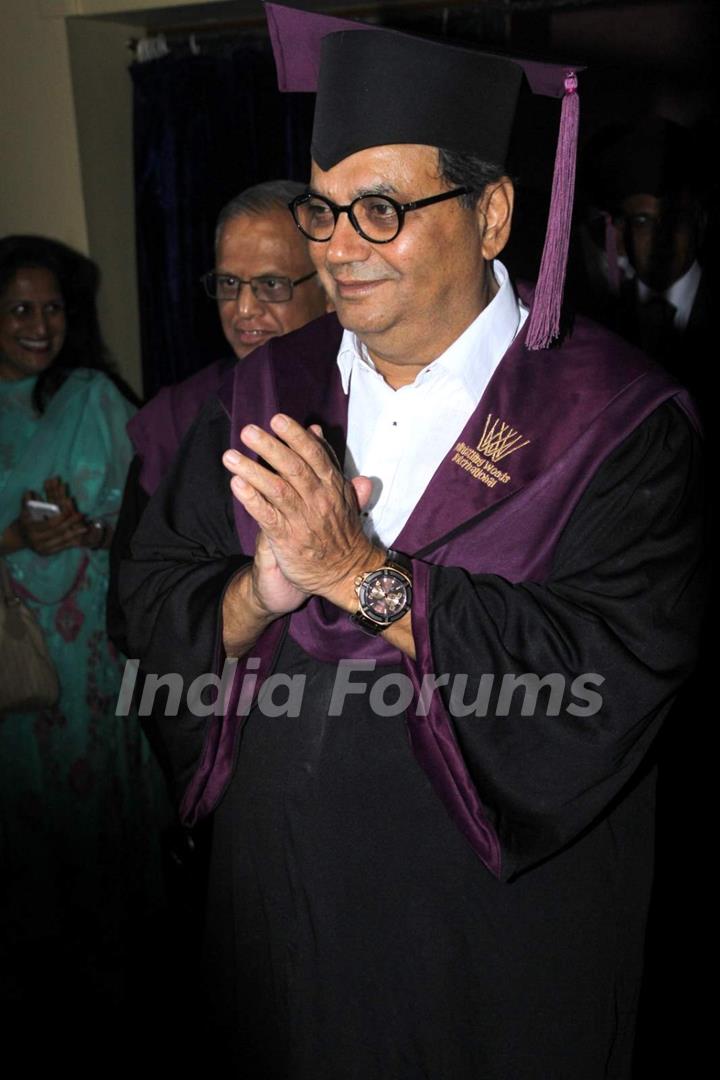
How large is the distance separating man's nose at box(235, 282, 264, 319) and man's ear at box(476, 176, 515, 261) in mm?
889

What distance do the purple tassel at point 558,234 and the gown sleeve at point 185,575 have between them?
0.50 metres

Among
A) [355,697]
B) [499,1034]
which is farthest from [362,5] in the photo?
[499,1034]

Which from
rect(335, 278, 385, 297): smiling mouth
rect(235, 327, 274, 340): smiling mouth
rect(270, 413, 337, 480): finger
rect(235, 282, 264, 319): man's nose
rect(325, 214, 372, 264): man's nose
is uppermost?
rect(325, 214, 372, 264): man's nose

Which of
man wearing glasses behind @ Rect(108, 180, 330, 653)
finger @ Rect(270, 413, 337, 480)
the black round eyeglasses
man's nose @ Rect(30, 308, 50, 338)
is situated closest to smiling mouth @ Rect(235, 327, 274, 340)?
man wearing glasses behind @ Rect(108, 180, 330, 653)

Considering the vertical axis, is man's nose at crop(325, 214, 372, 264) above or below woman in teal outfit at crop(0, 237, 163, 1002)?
above

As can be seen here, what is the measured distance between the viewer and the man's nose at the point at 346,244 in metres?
1.37

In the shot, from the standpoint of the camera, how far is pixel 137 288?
11.3ft

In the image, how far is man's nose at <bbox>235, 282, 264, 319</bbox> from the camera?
229 centimetres

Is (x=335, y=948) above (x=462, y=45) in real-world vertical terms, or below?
below

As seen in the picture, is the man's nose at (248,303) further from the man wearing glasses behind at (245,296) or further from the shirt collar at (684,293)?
the shirt collar at (684,293)

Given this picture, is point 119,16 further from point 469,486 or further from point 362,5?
point 469,486

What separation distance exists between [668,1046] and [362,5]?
2.71m

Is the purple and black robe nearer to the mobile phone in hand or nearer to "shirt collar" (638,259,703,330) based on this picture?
the mobile phone in hand

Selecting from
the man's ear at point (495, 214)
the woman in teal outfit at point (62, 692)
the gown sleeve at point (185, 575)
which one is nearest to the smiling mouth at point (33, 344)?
the woman in teal outfit at point (62, 692)
